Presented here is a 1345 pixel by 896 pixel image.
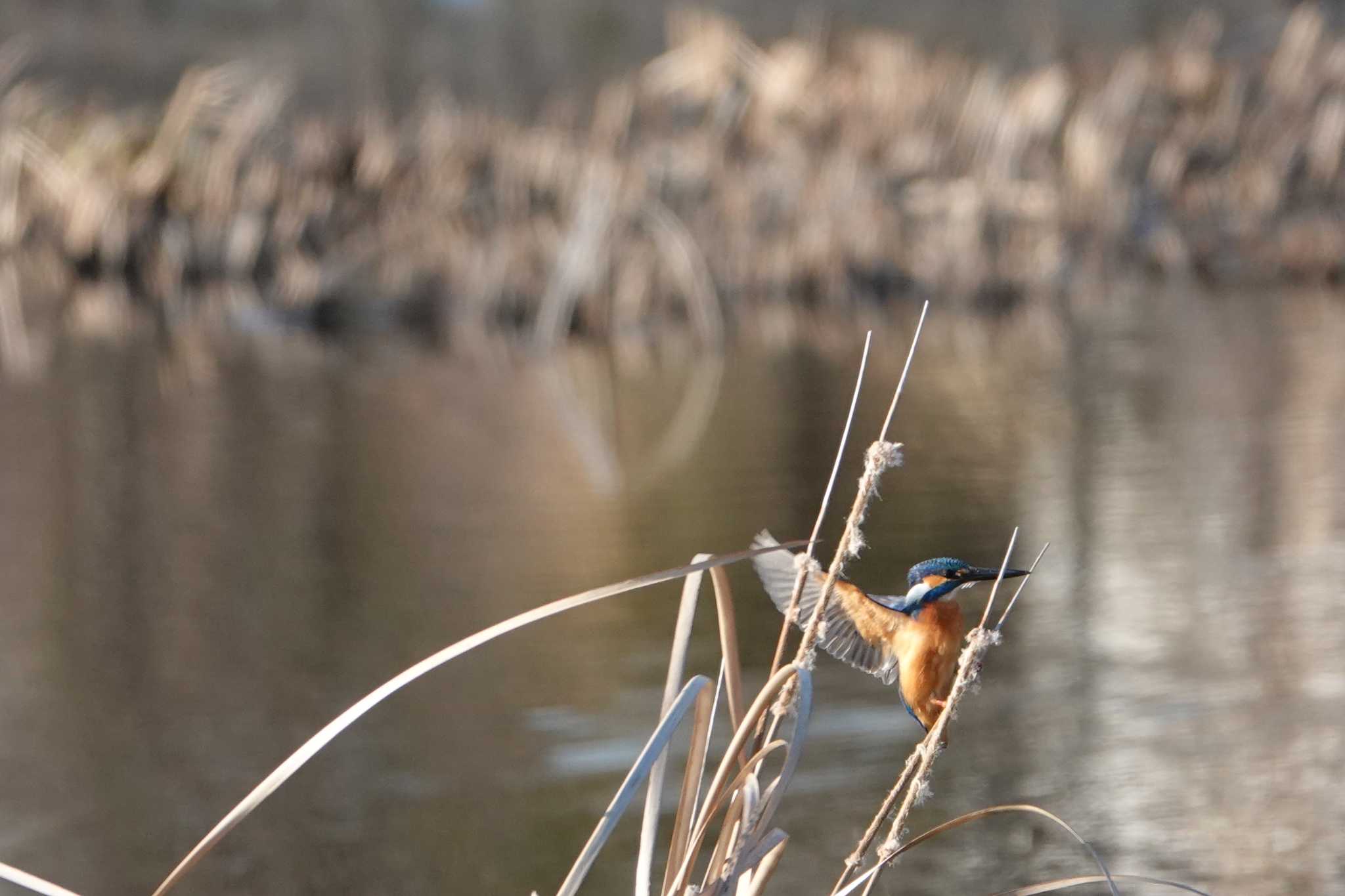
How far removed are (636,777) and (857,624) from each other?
266 mm

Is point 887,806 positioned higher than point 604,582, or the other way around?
point 887,806

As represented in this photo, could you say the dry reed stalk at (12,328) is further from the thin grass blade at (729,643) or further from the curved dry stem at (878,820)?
the curved dry stem at (878,820)

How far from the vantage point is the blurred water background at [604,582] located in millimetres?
3133

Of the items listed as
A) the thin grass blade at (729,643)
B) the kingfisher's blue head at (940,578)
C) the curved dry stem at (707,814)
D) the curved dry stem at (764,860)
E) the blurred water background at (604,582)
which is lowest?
the blurred water background at (604,582)

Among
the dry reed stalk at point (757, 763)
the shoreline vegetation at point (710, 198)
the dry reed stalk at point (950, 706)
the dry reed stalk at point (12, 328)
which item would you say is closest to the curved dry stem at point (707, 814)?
the dry reed stalk at point (757, 763)

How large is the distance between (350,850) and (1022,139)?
403 inches

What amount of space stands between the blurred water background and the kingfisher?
1.32 meters

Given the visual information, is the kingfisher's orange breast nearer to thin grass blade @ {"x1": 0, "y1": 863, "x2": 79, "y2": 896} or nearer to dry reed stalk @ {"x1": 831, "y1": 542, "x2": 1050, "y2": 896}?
dry reed stalk @ {"x1": 831, "y1": 542, "x2": 1050, "y2": 896}

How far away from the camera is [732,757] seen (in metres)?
1.66

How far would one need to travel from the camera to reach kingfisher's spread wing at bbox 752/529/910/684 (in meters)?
1.47

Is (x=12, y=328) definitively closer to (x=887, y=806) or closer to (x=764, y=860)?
(x=764, y=860)

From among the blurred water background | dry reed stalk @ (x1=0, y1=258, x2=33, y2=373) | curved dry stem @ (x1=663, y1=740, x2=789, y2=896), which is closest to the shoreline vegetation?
dry reed stalk @ (x1=0, y1=258, x2=33, y2=373)

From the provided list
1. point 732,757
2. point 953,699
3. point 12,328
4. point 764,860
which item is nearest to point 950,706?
point 953,699

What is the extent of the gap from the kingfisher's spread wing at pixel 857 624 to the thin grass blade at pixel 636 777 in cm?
16
